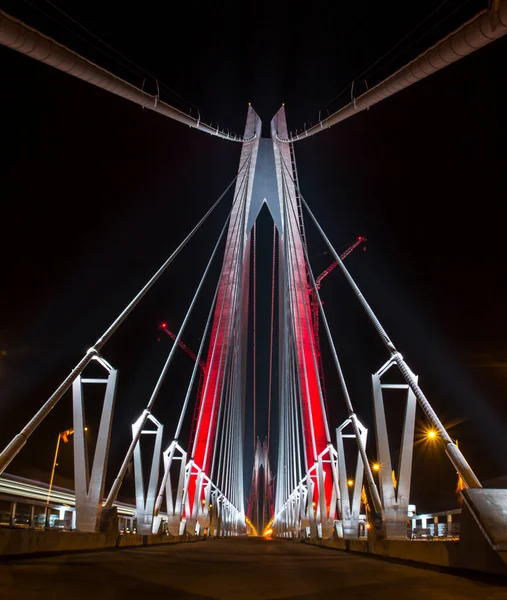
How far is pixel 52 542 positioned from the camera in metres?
8.38

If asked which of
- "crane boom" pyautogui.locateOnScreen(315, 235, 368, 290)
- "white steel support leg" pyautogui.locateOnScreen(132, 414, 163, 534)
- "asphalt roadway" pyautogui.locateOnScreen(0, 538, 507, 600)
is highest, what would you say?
"crane boom" pyautogui.locateOnScreen(315, 235, 368, 290)

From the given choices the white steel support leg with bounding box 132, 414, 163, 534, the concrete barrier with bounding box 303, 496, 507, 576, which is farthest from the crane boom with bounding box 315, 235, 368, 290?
the concrete barrier with bounding box 303, 496, 507, 576

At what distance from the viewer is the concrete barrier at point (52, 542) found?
7125mm

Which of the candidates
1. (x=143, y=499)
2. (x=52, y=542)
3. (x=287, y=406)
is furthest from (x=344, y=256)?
(x=52, y=542)

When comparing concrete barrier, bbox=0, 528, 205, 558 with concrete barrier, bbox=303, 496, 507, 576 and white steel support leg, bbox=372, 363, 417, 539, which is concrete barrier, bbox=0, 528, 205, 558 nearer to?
concrete barrier, bbox=303, 496, 507, 576

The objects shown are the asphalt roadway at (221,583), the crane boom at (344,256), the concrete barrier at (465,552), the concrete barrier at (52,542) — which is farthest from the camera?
the crane boom at (344,256)

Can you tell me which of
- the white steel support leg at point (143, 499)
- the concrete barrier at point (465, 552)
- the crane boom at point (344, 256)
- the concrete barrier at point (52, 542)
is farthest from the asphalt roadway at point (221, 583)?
the crane boom at point (344, 256)

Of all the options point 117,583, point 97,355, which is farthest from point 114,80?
point 117,583

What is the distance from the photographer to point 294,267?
2906 centimetres

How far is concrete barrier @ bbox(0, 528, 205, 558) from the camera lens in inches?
281

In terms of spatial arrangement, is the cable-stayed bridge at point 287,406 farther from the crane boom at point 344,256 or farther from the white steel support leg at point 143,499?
the crane boom at point 344,256

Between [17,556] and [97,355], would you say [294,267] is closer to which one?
[97,355]

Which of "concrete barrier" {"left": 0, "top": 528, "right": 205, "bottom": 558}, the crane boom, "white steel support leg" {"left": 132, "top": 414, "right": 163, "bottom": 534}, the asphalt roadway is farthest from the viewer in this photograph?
the crane boom

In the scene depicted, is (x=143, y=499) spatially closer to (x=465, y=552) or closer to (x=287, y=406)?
(x=465, y=552)
